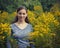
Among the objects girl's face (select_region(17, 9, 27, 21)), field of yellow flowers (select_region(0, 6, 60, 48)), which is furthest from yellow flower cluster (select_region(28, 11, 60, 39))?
girl's face (select_region(17, 9, 27, 21))

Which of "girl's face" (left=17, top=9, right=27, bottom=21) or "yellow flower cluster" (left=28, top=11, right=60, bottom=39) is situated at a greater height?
"girl's face" (left=17, top=9, right=27, bottom=21)

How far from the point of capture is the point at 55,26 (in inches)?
193

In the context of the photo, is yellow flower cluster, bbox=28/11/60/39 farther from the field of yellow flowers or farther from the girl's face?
the girl's face

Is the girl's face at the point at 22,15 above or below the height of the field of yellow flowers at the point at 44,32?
above

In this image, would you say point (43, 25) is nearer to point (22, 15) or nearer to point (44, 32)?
point (44, 32)

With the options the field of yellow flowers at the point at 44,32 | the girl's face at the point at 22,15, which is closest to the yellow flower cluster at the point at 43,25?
the field of yellow flowers at the point at 44,32

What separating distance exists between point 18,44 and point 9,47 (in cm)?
18

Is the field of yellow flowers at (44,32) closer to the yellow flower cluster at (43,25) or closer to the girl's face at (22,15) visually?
the yellow flower cluster at (43,25)

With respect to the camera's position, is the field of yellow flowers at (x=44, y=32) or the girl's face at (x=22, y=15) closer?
the girl's face at (x=22, y=15)

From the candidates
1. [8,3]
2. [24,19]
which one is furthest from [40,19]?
[8,3]

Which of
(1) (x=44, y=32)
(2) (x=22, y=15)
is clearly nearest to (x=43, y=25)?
(1) (x=44, y=32)

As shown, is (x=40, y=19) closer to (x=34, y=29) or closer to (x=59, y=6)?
(x=34, y=29)

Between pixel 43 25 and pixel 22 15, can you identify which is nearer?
pixel 22 15

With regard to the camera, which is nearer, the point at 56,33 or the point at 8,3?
the point at 56,33
